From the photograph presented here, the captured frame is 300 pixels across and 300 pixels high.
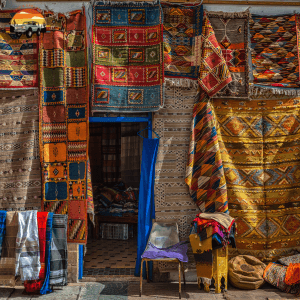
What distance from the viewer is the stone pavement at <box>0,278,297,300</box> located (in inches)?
182

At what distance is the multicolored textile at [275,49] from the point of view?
5.47m

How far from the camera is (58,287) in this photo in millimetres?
4906

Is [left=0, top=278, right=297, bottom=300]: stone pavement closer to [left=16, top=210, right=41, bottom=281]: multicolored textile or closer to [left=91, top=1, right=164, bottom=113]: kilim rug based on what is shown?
[left=16, top=210, right=41, bottom=281]: multicolored textile

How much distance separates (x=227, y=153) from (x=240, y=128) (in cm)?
44

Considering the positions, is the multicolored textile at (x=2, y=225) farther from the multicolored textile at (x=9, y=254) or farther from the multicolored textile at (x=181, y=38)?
the multicolored textile at (x=181, y=38)

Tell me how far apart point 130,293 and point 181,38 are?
12.6 feet

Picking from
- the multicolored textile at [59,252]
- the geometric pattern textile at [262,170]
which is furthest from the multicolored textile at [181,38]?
the multicolored textile at [59,252]

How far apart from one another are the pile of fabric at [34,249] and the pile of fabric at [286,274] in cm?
293

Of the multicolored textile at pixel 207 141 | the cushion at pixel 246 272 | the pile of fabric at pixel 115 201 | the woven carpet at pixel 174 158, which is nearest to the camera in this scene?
the cushion at pixel 246 272

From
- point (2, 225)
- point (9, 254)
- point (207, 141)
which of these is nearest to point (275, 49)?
point (207, 141)

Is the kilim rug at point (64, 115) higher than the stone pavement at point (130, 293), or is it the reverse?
the kilim rug at point (64, 115)

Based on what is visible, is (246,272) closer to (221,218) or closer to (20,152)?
(221,218)

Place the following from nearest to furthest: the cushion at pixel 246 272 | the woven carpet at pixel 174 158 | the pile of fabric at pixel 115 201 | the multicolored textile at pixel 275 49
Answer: the cushion at pixel 246 272
the woven carpet at pixel 174 158
the multicolored textile at pixel 275 49
the pile of fabric at pixel 115 201

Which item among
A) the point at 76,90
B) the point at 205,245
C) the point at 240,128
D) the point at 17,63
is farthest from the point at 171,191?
the point at 17,63
